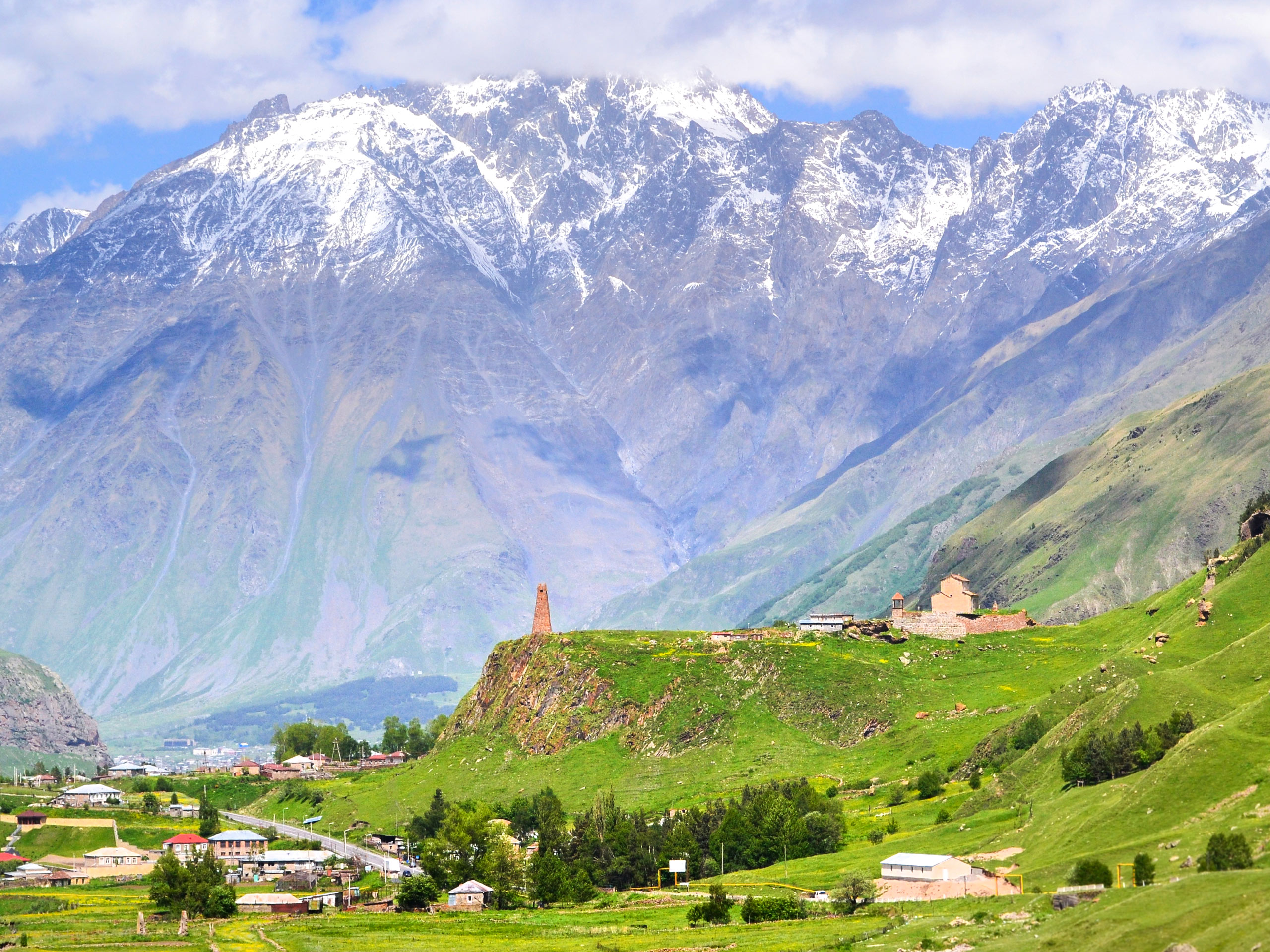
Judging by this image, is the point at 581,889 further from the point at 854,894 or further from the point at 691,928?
the point at 854,894

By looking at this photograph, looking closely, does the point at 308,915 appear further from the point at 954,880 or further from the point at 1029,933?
the point at 1029,933

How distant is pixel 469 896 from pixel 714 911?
3645 cm

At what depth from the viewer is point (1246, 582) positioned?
7018 inches

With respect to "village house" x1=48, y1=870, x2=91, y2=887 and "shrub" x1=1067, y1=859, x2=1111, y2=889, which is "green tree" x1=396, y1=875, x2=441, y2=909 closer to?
"village house" x1=48, y1=870, x2=91, y2=887

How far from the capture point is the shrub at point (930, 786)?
166250mm

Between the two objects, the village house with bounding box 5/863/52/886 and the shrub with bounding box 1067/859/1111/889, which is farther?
the village house with bounding box 5/863/52/886

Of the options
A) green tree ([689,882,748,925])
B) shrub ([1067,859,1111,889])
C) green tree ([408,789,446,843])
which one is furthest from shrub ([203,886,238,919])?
shrub ([1067,859,1111,889])

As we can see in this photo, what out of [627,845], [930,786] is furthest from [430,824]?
[930,786]

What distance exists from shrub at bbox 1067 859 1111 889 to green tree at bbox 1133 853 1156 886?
2086 millimetres

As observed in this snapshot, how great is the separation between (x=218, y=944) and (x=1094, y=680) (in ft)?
272

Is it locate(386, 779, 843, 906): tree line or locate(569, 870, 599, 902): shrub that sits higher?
locate(386, 779, 843, 906): tree line

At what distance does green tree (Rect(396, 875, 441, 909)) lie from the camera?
157 metres

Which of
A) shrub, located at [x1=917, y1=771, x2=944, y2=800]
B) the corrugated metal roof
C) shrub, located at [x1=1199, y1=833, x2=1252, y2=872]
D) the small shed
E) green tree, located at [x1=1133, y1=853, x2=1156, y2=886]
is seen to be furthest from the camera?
shrub, located at [x1=917, y1=771, x2=944, y2=800]

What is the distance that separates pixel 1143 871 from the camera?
10194cm
